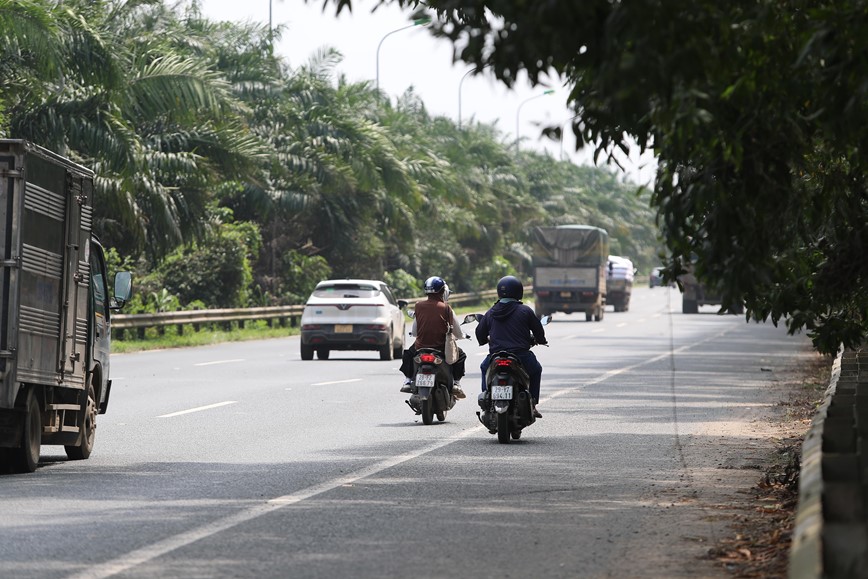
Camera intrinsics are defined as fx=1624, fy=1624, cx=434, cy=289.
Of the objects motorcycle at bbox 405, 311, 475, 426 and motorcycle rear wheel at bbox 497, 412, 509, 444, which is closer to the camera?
motorcycle rear wheel at bbox 497, 412, 509, 444

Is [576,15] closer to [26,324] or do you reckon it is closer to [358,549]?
[358,549]

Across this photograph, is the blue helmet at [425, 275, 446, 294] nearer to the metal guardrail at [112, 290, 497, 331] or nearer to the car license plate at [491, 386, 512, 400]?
the car license plate at [491, 386, 512, 400]

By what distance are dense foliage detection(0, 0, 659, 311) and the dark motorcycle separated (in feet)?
16.3

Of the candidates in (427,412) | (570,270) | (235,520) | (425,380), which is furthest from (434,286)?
(570,270)

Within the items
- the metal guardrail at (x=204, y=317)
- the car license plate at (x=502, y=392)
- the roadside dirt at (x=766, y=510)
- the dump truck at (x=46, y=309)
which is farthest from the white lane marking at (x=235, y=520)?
the metal guardrail at (x=204, y=317)

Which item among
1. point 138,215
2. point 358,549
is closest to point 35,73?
point 138,215

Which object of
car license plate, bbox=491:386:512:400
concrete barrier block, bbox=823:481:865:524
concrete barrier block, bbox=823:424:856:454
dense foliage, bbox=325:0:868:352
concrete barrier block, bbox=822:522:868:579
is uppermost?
dense foliage, bbox=325:0:868:352

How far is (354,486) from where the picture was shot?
11797 mm

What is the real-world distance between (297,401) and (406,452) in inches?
252

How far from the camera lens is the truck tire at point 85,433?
13734mm

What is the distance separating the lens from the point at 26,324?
12062 millimetres

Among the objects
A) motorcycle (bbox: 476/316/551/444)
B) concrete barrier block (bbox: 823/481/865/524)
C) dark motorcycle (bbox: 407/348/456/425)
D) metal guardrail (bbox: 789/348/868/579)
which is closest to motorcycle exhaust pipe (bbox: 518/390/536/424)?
motorcycle (bbox: 476/316/551/444)

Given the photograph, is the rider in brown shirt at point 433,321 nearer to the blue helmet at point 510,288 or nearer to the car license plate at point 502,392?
the blue helmet at point 510,288

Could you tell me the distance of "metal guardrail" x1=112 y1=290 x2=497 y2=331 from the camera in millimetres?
36625
